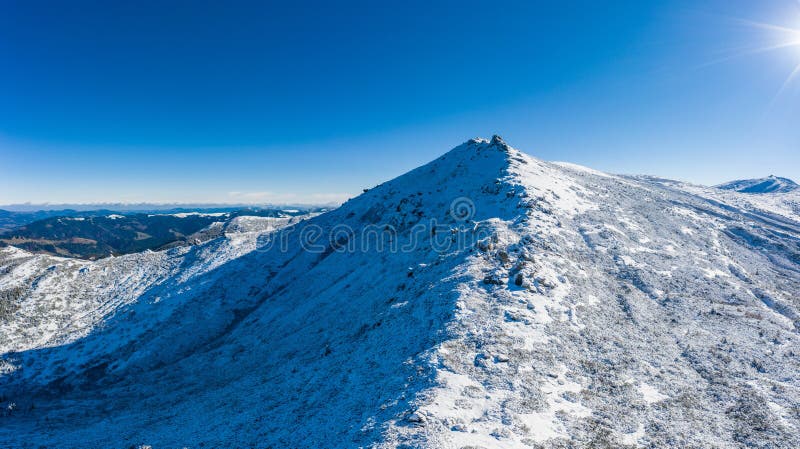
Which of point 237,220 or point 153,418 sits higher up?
point 237,220

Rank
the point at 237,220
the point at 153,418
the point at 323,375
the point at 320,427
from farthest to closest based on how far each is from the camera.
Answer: the point at 237,220 < the point at 153,418 < the point at 323,375 < the point at 320,427

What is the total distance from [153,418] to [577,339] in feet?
95.0

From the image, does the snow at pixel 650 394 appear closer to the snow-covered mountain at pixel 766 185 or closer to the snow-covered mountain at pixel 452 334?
the snow-covered mountain at pixel 452 334

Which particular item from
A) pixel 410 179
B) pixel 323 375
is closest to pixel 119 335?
pixel 323 375

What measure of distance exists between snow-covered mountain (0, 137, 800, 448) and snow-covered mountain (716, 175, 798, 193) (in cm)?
12307

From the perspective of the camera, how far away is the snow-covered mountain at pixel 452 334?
12.9 meters

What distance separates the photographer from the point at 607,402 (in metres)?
13.4

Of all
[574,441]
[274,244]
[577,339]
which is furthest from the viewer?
[274,244]

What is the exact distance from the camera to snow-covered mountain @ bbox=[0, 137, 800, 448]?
42.3 ft

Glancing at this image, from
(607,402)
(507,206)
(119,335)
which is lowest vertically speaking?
(119,335)

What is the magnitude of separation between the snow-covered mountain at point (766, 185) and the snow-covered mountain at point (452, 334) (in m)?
123

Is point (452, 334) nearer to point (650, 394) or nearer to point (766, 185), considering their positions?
point (650, 394)

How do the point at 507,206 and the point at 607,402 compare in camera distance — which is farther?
the point at 507,206

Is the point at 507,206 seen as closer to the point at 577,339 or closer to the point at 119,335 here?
the point at 577,339
